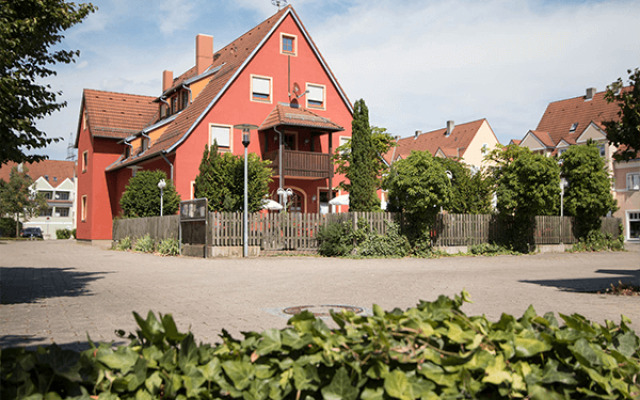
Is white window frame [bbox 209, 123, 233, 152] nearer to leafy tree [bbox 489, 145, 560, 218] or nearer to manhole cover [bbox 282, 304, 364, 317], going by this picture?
leafy tree [bbox 489, 145, 560, 218]

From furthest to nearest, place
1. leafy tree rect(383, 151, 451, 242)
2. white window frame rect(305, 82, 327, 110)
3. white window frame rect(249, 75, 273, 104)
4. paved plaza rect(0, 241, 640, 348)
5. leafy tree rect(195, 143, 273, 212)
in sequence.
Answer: white window frame rect(305, 82, 327, 110)
white window frame rect(249, 75, 273, 104)
leafy tree rect(195, 143, 273, 212)
leafy tree rect(383, 151, 451, 242)
paved plaza rect(0, 241, 640, 348)

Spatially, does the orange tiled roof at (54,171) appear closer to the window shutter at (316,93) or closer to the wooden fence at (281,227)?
the window shutter at (316,93)

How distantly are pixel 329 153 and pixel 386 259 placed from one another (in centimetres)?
1136

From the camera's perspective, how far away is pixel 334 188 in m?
33.0

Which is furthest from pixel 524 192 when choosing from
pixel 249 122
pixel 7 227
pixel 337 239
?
pixel 7 227

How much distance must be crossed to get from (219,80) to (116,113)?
1190 centimetres

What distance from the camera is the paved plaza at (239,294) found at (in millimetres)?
6965

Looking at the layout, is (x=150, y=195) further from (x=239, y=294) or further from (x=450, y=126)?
(x=450, y=126)

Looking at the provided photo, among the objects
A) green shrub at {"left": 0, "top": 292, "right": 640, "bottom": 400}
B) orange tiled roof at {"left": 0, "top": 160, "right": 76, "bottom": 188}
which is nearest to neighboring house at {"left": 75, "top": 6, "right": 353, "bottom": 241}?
green shrub at {"left": 0, "top": 292, "right": 640, "bottom": 400}

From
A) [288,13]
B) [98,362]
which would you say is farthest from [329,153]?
[98,362]

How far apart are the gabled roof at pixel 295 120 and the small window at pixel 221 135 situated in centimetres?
175

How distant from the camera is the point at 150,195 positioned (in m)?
28.6

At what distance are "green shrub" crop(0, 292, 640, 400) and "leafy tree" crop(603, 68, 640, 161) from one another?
848 centimetres

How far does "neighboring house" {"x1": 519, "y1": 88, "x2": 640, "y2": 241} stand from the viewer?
50156 millimetres
